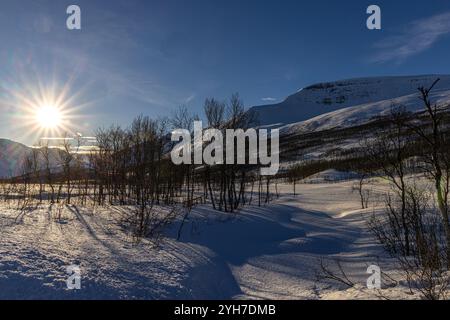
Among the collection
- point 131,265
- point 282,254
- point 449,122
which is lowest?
point 282,254

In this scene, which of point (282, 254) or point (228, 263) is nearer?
point (228, 263)

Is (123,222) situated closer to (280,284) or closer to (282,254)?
(282,254)

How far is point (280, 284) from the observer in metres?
7.69

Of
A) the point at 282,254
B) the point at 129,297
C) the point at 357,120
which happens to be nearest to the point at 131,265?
the point at 129,297

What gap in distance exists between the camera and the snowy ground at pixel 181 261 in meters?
5.56

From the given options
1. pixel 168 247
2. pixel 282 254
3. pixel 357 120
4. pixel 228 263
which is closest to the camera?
pixel 168 247

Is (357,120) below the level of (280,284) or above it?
above

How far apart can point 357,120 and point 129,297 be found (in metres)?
118

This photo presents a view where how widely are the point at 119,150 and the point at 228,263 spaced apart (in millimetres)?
26412

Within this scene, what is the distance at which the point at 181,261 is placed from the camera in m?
7.84

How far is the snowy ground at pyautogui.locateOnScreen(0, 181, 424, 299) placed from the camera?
5.56 meters
